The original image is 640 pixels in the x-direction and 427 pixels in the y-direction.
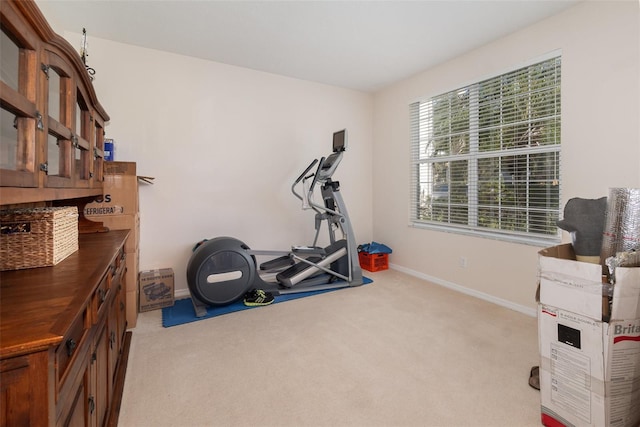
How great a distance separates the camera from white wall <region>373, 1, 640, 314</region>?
90.4 inches

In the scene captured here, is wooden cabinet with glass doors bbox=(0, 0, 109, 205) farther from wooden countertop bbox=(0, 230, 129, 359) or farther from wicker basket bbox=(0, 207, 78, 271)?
wooden countertop bbox=(0, 230, 129, 359)

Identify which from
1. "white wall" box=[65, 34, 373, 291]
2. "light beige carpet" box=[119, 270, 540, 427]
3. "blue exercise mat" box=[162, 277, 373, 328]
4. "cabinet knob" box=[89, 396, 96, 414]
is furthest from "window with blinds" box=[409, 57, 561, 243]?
"cabinet knob" box=[89, 396, 96, 414]

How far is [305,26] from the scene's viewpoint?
281 cm

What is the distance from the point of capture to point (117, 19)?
8.79ft

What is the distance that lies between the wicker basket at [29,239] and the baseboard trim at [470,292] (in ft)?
11.7

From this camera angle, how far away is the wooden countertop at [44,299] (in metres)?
0.67

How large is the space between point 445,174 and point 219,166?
9.11 feet

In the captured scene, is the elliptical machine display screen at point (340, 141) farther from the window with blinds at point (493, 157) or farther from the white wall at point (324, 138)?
the window with blinds at point (493, 157)

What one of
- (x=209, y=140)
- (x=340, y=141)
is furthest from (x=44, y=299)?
(x=340, y=141)

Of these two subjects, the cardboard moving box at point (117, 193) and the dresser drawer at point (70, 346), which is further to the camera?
the cardboard moving box at point (117, 193)

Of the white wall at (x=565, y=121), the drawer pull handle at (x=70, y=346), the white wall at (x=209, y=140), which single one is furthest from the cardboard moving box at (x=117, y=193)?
the white wall at (x=565, y=121)

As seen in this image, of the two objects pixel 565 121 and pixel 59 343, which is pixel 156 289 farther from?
pixel 565 121

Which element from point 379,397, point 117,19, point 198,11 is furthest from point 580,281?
point 117,19

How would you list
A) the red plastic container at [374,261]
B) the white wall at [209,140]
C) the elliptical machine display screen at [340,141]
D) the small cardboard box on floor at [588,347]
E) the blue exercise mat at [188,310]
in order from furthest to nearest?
1. the red plastic container at [374,261]
2. the elliptical machine display screen at [340,141]
3. the white wall at [209,140]
4. the blue exercise mat at [188,310]
5. the small cardboard box on floor at [588,347]
